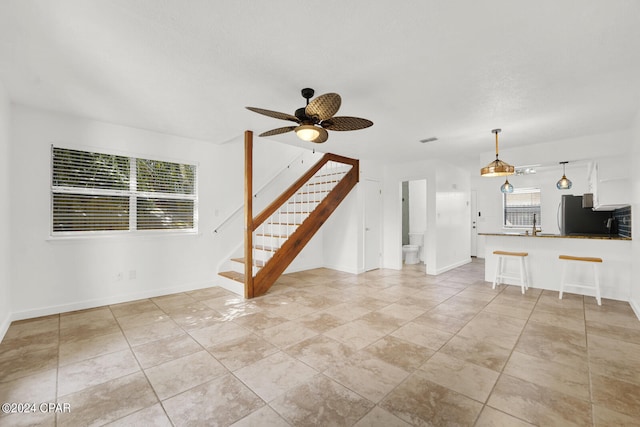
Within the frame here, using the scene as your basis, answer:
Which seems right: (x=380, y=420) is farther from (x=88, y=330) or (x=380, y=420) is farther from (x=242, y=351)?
(x=88, y=330)

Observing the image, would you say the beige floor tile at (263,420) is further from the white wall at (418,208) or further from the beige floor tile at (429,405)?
the white wall at (418,208)

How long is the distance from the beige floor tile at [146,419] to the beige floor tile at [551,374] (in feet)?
8.27

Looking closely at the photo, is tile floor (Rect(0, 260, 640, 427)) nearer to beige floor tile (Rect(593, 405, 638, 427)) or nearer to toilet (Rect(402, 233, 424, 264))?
beige floor tile (Rect(593, 405, 638, 427))

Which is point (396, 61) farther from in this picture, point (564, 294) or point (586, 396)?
point (564, 294)

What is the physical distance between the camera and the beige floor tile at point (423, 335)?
2741 millimetres

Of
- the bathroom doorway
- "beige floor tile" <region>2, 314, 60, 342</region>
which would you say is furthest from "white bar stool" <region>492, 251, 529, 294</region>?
"beige floor tile" <region>2, 314, 60, 342</region>

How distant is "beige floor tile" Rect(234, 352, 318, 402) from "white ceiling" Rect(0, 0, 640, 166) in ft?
8.36

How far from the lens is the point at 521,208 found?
25.4ft

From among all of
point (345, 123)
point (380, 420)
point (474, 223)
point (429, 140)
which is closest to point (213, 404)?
point (380, 420)

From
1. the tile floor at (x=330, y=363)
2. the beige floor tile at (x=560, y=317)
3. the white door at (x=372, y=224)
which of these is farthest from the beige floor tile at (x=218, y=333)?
the white door at (x=372, y=224)

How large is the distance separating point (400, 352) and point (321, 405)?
1016mm

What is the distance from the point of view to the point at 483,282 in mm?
5258

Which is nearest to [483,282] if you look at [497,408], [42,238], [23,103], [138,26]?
[497,408]

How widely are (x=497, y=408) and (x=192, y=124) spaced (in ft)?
14.6
